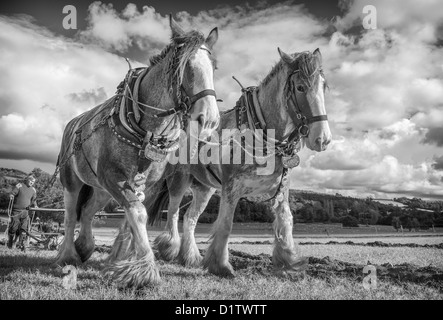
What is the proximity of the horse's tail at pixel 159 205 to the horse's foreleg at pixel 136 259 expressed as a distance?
2963 mm

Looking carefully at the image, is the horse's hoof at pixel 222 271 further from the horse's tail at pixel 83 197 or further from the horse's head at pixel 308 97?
the horse's tail at pixel 83 197

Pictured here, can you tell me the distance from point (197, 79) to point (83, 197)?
11.8 feet

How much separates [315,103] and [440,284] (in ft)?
8.94

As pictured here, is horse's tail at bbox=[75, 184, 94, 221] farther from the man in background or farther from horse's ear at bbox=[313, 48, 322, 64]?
the man in background

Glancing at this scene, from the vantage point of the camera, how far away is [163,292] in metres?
3.87

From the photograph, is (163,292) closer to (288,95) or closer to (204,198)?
(288,95)

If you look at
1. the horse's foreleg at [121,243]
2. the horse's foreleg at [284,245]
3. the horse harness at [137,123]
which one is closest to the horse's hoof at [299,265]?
the horse's foreleg at [284,245]

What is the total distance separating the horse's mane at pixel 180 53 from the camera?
393 cm

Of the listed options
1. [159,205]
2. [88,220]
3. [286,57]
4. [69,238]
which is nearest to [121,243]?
[69,238]

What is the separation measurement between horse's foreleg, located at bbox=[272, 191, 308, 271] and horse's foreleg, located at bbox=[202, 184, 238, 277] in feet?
2.55

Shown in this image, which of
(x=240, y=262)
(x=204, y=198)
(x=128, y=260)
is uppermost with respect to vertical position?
(x=204, y=198)

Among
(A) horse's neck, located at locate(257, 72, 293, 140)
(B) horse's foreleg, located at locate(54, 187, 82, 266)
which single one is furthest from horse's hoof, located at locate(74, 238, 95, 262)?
(A) horse's neck, located at locate(257, 72, 293, 140)
